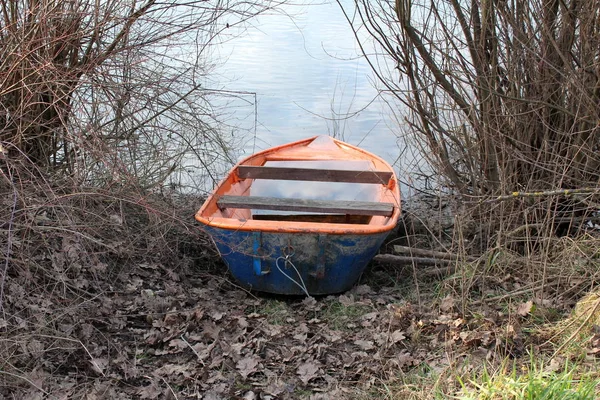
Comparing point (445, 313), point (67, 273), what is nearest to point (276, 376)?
point (445, 313)

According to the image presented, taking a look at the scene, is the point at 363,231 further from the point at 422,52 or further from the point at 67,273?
the point at 67,273

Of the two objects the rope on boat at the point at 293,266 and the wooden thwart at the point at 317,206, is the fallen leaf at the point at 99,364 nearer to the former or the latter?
the rope on boat at the point at 293,266

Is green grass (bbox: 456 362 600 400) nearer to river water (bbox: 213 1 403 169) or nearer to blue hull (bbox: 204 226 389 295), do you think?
blue hull (bbox: 204 226 389 295)

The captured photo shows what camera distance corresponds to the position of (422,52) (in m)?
5.83

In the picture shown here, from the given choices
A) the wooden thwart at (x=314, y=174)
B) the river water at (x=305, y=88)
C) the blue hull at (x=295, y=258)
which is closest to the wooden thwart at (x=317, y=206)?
the blue hull at (x=295, y=258)

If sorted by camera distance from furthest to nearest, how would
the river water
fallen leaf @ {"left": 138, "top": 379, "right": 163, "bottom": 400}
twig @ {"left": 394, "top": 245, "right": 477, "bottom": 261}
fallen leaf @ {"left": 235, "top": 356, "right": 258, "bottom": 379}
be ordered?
the river water, twig @ {"left": 394, "top": 245, "right": 477, "bottom": 261}, fallen leaf @ {"left": 235, "top": 356, "right": 258, "bottom": 379}, fallen leaf @ {"left": 138, "top": 379, "right": 163, "bottom": 400}

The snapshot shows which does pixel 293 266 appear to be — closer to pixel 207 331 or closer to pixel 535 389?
pixel 207 331

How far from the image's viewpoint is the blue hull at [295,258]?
206 inches

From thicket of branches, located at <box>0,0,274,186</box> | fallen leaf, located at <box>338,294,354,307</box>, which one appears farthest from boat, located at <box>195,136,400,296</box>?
thicket of branches, located at <box>0,0,274,186</box>

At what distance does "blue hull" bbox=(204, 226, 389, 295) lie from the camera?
5.24 meters

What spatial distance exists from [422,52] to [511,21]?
82 centimetres

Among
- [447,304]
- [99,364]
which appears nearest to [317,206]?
[447,304]

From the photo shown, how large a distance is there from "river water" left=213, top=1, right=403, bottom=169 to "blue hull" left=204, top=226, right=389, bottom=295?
135 inches

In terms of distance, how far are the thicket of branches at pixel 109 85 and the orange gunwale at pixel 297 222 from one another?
55cm
